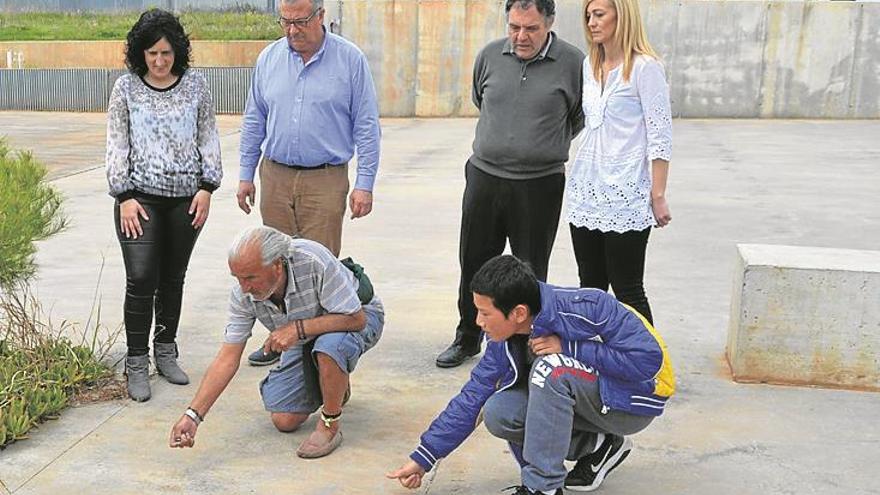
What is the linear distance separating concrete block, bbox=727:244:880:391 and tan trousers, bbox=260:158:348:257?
1.80 meters

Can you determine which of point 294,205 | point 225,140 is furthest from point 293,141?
point 225,140

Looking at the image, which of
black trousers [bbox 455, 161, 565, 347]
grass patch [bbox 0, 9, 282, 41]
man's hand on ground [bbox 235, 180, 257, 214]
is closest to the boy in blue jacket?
black trousers [bbox 455, 161, 565, 347]

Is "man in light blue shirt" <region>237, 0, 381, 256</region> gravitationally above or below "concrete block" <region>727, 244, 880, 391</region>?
above

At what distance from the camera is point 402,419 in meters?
4.55

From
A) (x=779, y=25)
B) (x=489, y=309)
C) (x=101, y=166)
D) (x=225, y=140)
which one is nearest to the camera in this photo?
(x=489, y=309)

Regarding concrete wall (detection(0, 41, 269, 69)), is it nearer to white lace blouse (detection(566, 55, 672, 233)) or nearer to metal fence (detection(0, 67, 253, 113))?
metal fence (detection(0, 67, 253, 113))

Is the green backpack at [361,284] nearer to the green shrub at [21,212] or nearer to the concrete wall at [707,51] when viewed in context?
the green shrub at [21,212]

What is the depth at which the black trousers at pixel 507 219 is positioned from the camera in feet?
16.5

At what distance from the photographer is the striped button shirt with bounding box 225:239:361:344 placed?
13.0ft

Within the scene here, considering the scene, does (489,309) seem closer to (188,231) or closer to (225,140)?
(188,231)

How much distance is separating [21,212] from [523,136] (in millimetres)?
2125

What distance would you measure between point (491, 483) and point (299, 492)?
654 millimetres

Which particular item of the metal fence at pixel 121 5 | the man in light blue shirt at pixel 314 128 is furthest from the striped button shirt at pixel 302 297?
the metal fence at pixel 121 5

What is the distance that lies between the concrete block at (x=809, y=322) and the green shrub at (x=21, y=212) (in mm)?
3044
